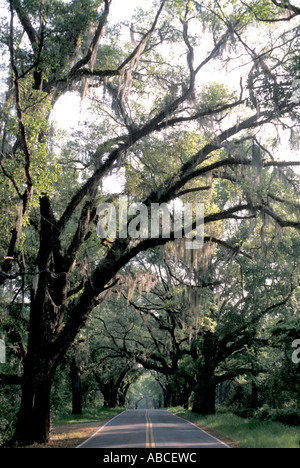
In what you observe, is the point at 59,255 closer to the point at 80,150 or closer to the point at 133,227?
the point at 133,227

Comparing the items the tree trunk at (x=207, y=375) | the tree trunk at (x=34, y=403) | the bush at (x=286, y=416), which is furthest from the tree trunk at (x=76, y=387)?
the tree trunk at (x=34, y=403)

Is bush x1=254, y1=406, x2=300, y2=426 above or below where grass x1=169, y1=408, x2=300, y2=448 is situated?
below

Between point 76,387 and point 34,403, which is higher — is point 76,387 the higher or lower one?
the lower one

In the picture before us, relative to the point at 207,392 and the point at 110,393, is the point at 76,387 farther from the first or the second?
the point at 110,393

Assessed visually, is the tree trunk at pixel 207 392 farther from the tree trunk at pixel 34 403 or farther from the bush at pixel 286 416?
the tree trunk at pixel 34 403

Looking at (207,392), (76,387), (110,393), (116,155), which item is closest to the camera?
(116,155)

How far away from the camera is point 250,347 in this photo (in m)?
23.6

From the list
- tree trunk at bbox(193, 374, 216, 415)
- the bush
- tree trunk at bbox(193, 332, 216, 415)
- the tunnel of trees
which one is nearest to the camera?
the tunnel of trees

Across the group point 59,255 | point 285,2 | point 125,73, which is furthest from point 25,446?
point 285,2

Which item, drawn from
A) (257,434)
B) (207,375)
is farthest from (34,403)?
(207,375)

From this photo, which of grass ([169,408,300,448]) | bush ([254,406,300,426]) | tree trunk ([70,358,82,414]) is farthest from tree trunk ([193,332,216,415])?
tree trunk ([70,358,82,414])

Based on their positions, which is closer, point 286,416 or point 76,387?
point 286,416

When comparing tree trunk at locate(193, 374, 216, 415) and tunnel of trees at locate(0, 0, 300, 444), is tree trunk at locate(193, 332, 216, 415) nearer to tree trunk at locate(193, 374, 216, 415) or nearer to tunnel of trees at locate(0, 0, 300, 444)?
tree trunk at locate(193, 374, 216, 415)

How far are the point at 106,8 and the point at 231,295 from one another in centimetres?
1789
